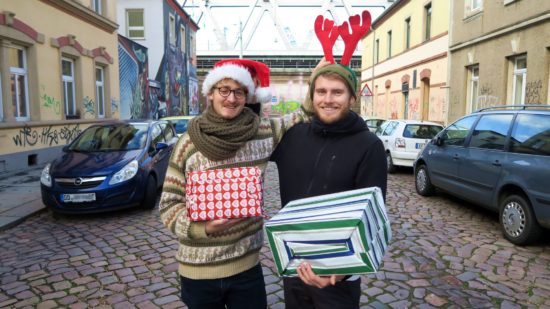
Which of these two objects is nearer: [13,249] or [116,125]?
[13,249]

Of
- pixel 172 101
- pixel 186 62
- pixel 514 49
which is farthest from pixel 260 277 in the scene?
pixel 186 62

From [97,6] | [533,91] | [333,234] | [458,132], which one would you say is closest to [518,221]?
[458,132]

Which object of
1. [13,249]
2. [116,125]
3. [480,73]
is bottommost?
[13,249]

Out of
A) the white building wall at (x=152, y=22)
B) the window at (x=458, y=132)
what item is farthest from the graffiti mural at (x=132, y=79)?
the window at (x=458, y=132)

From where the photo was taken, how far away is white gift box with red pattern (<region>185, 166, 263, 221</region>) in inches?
66.7

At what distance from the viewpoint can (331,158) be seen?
6.56 feet

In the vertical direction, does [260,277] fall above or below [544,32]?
below

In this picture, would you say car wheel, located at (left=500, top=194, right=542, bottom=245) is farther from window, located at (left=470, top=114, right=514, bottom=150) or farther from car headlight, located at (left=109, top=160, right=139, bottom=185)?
car headlight, located at (left=109, top=160, right=139, bottom=185)

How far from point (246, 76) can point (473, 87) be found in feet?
51.2

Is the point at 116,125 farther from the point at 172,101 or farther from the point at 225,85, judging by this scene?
the point at 172,101

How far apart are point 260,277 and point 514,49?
12831 millimetres

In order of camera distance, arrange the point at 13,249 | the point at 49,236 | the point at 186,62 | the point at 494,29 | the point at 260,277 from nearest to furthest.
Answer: the point at 260,277
the point at 13,249
the point at 49,236
the point at 494,29
the point at 186,62

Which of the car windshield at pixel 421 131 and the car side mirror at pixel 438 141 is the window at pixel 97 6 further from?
the car side mirror at pixel 438 141

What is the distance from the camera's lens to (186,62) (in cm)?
3108
